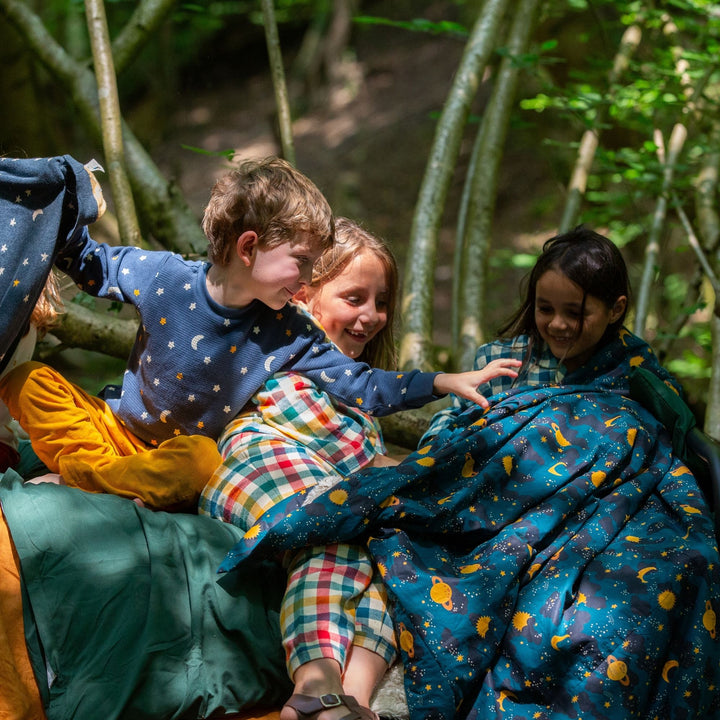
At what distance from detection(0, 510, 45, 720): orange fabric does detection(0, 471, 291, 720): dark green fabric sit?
0.7 inches

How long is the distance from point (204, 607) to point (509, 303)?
6328 millimetres

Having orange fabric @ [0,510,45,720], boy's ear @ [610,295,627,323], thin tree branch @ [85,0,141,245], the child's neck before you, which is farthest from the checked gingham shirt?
thin tree branch @ [85,0,141,245]

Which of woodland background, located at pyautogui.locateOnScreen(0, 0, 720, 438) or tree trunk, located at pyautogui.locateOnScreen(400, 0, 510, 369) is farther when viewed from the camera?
woodland background, located at pyautogui.locateOnScreen(0, 0, 720, 438)

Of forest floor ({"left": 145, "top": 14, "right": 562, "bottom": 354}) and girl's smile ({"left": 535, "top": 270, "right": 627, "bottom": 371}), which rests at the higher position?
girl's smile ({"left": 535, "top": 270, "right": 627, "bottom": 371})

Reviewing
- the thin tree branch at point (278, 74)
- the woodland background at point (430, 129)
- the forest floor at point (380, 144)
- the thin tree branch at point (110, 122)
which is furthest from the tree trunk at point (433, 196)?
the forest floor at point (380, 144)

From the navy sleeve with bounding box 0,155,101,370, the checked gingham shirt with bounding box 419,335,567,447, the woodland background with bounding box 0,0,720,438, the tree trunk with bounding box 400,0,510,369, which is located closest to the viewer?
the navy sleeve with bounding box 0,155,101,370

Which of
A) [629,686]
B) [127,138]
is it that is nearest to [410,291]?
[127,138]

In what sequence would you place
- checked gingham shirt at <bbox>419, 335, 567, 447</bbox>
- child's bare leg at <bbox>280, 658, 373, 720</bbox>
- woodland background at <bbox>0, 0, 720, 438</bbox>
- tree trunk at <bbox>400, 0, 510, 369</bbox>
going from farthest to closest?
woodland background at <bbox>0, 0, 720, 438</bbox> < tree trunk at <bbox>400, 0, 510, 369</bbox> < checked gingham shirt at <bbox>419, 335, 567, 447</bbox> < child's bare leg at <bbox>280, 658, 373, 720</bbox>

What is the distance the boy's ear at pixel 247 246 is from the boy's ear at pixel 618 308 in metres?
1.07

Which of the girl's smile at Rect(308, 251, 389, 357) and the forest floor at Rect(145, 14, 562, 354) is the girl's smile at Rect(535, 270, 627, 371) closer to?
the girl's smile at Rect(308, 251, 389, 357)

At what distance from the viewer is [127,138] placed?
150 inches

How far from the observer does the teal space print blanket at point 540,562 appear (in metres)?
1.56

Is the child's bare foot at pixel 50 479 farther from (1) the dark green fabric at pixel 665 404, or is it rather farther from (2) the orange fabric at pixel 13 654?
(1) the dark green fabric at pixel 665 404

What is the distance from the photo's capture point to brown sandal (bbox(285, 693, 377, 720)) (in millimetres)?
1449
